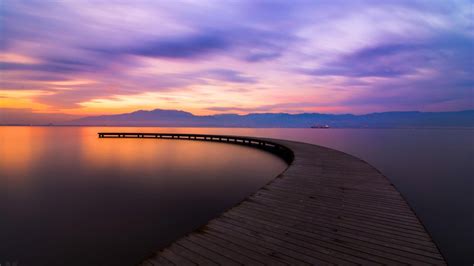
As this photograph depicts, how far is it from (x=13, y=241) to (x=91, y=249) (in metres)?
2.20

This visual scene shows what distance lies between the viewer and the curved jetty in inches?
135

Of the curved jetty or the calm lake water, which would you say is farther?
the calm lake water

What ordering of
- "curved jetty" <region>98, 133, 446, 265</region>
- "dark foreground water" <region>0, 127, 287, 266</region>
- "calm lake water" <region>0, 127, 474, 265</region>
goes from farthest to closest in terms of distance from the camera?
"calm lake water" <region>0, 127, 474, 265</region>, "dark foreground water" <region>0, 127, 287, 266</region>, "curved jetty" <region>98, 133, 446, 265</region>

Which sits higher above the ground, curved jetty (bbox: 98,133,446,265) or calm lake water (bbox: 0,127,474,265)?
curved jetty (bbox: 98,133,446,265)

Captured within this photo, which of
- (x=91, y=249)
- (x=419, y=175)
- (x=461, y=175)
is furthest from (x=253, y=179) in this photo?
(x=461, y=175)

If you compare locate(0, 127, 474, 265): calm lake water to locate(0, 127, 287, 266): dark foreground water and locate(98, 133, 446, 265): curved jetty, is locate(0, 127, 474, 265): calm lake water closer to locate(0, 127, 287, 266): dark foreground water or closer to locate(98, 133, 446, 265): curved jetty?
locate(0, 127, 287, 266): dark foreground water

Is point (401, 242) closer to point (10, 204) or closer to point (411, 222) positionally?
point (411, 222)

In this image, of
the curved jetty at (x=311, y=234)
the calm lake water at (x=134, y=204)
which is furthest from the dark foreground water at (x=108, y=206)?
the curved jetty at (x=311, y=234)

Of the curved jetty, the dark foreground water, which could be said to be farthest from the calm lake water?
the curved jetty

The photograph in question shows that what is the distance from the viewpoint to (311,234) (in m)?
4.12

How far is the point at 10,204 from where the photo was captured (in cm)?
928

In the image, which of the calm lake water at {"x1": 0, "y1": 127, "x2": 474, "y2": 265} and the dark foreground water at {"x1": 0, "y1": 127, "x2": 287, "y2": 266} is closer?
the dark foreground water at {"x1": 0, "y1": 127, "x2": 287, "y2": 266}

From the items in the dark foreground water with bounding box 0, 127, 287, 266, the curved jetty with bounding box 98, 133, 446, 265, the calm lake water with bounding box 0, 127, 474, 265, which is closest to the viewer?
the curved jetty with bounding box 98, 133, 446, 265

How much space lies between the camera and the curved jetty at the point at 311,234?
11.3 feet
